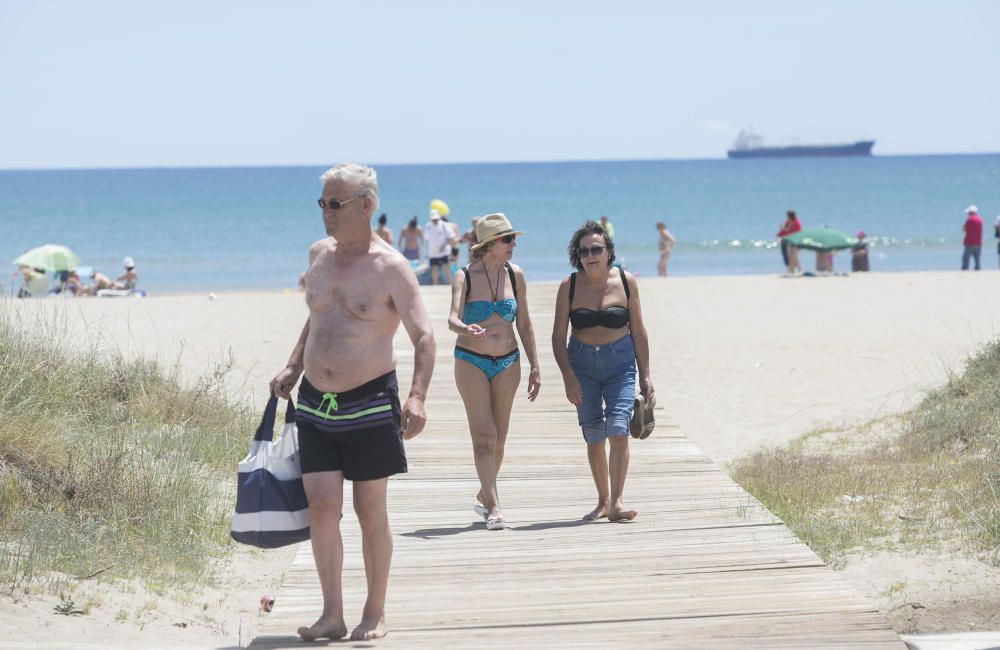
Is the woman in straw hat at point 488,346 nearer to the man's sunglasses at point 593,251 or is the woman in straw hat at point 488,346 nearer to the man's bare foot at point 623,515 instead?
the man's sunglasses at point 593,251

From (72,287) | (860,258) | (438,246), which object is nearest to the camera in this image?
(438,246)

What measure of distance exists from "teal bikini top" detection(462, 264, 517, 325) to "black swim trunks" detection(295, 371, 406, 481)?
1978 millimetres

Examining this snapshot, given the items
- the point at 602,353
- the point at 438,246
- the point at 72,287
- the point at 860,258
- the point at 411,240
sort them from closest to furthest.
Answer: the point at 602,353 → the point at 438,246 → the point at 411,240 → the point at 72,287 → the point at 860,258

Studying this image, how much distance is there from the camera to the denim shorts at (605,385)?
255 inches

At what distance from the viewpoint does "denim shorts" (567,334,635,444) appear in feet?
21.2

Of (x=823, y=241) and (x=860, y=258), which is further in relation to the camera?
(x=860, y=258)

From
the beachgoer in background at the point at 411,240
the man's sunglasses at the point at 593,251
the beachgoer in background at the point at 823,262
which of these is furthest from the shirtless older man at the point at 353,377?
the beachgoer in background at the point at 823,262

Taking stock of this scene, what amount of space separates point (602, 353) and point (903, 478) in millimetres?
3055

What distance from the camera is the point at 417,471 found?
309 inches

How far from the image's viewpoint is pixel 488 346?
6.42m

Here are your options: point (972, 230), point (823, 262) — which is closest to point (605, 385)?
point (823, 262)

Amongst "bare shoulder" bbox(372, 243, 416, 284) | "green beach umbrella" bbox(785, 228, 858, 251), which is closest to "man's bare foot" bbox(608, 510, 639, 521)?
"bare shoulder" bbox(372, 243, 416, 284)

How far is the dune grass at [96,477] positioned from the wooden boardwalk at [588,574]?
1.07m

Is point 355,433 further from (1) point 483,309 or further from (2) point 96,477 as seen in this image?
(2) point 96,477
